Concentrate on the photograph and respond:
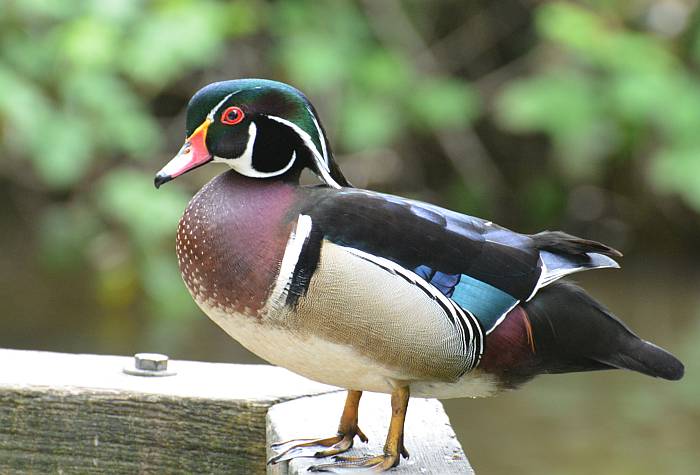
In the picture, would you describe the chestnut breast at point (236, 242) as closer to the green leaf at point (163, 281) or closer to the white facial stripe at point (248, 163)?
the white facial stripe at point (248, 163)

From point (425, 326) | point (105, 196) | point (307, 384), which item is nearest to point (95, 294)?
point (105, 196)

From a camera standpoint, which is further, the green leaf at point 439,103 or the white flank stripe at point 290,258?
the green leaf at point 439,103

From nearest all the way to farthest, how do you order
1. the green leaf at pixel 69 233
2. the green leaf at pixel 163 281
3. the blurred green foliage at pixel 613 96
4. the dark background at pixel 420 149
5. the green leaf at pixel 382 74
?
1. the dark background at pixel 420 149
2. the green leaf at pixel 163 281
3. the green leaf at pixel 69 233
4. the blurred green foliage at pixel 613 96
5. the green leaf at pixel 382 74

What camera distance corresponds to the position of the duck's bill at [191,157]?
1559 mm

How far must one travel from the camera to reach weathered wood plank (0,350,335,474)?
1.68 m

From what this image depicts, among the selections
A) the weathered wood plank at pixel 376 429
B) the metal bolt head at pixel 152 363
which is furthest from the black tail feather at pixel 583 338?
the metal bolt head at pixel 152 363

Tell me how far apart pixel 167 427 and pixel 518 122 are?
3.84 metres

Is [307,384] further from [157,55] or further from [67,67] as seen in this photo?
[67,67]

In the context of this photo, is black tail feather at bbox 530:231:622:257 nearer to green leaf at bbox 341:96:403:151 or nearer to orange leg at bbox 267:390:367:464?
orange leg at bbox 267:390:367:464

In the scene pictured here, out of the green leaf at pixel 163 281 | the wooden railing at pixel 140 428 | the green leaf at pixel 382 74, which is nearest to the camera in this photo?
the wooden railing at pixel 140 428

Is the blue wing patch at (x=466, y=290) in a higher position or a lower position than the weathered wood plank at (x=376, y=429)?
higher

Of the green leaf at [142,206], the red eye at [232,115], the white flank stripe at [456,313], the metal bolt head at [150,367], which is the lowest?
the green leaf at [142,206]

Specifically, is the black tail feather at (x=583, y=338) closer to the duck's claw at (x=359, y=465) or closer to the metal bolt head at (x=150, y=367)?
the duck's claw at (x=359, y=465)

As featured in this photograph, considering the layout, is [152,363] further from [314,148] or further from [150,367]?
[314,148]
